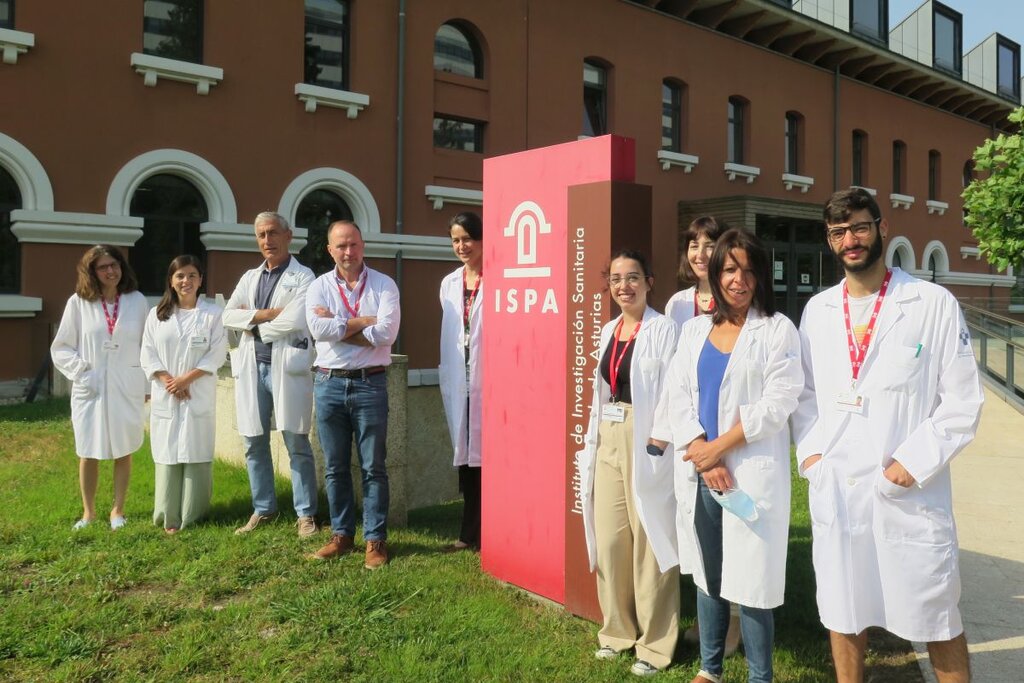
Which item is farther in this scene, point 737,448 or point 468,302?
point 468,302

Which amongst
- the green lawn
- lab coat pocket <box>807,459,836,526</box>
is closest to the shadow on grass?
the green lawn

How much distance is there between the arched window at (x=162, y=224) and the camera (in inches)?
520

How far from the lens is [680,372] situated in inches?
140

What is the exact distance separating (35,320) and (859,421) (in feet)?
39.6

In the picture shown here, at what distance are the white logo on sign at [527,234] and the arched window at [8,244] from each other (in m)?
10.1

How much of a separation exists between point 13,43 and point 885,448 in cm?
1263

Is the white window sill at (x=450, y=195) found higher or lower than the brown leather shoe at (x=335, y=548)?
higher

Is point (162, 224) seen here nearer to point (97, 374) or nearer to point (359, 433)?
point (97, 374)

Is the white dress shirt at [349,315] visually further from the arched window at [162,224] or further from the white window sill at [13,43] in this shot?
the white window sill at [13,43]

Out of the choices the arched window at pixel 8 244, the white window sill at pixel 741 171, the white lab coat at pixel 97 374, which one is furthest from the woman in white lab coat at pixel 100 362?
the white window sill at pixel 741 171

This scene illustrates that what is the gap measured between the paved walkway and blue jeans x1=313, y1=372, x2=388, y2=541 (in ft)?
10.0

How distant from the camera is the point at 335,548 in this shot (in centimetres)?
536

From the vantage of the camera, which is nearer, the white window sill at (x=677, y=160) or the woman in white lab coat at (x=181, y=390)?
the woman in white lab coat at (x=181, y=390)

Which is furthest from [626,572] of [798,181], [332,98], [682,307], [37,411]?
[798,181]
